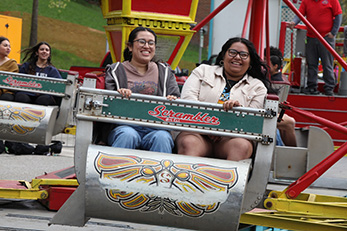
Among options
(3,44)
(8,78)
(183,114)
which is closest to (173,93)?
(183,114)

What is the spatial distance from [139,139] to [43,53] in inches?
160

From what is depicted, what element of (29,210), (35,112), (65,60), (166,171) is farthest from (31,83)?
(65,60)

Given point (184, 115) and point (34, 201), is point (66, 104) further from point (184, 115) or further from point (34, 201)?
point (184, 115)

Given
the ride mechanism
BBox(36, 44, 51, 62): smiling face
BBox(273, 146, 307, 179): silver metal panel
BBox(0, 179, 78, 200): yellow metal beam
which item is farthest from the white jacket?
BBox(36, 44, 51, 62): smiling face

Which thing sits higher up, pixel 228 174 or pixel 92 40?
pixel 92 40

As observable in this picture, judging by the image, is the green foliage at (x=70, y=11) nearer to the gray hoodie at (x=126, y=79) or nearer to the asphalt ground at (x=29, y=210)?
the asphalt ground at (x=29, y=210)

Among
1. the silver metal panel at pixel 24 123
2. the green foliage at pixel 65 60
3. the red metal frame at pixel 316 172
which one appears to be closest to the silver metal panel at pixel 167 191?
the red metal frame at pixel 316 172

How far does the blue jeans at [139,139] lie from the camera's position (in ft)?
14.5

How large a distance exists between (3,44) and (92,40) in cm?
3720

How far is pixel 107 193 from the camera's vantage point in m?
3.85

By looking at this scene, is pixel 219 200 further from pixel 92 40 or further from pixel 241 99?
pixel 92 40

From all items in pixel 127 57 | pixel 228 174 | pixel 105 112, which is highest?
pixel 127 57

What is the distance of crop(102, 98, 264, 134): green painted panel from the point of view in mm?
4086

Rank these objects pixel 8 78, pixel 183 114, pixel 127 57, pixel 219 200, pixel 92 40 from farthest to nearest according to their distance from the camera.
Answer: pixel 92 40
pixel 8 78
pixel 127 57
pixel 183 114
pixel 219 200
